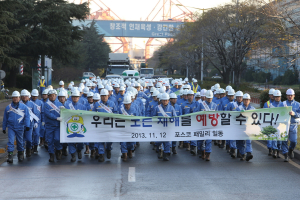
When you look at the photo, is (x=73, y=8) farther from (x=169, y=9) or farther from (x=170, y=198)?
(x=169, y=9)

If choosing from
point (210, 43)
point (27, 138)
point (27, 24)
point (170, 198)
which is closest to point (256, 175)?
point (170, 198)

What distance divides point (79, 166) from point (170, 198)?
361 centimetres

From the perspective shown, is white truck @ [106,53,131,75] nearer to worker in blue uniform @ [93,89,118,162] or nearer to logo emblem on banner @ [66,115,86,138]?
worker in blue uniform @ [93,89,118,162]

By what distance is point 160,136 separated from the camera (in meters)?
11.1

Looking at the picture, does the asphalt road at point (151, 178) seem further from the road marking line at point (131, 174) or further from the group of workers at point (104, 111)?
the group of workers at point (104, 111)

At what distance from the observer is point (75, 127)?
36.0ft

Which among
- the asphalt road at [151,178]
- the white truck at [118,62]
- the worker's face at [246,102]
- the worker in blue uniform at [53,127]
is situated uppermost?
the white truck at [118,62]

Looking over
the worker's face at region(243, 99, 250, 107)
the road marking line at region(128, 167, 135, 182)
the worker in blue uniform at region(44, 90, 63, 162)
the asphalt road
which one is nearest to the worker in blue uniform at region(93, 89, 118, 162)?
the asphalt road

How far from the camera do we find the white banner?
36.1 ft

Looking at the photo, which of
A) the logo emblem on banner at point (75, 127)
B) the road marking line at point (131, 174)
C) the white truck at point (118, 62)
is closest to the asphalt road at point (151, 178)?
the road marking line at point (131, 174)

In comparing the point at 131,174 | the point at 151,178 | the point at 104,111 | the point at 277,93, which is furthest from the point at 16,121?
the point at 277,93

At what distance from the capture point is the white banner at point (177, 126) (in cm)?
1100

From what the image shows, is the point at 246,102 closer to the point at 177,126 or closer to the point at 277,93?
the point at 277,93

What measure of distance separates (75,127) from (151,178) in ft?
9.68
